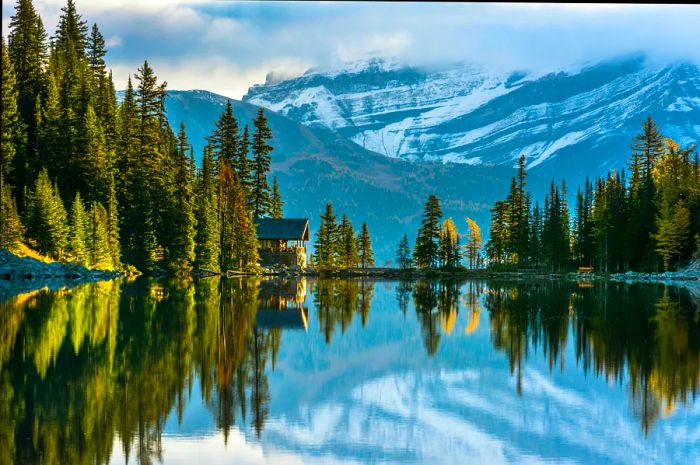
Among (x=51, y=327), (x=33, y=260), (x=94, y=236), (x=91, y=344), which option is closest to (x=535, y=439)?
(x=91, y=344)

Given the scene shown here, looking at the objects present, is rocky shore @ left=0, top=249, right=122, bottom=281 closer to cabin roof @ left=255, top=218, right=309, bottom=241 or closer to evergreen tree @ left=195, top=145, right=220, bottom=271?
evergreen tree @ left=195, top=145, right=220, bottom=271

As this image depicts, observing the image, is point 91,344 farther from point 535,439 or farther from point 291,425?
point 535,439

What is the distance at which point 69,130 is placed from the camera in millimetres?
70625

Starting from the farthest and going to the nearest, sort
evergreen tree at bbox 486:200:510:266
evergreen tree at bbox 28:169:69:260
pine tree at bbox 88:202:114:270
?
evergreen tree at bbox 486:200:510:266 → pine tree at bbox 88:202:114:270 → evergreen tree at bbox 28:169:69:260

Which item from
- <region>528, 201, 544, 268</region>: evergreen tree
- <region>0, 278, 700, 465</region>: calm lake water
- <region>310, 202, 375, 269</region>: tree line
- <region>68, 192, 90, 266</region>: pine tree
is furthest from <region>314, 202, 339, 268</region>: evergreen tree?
<region>0, 278, 700, 465</region>: calm lake water

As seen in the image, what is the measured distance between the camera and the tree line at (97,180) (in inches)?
2319

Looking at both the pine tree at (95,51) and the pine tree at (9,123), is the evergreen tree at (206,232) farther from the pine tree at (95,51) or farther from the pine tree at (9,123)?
the pine tree at (95,51)

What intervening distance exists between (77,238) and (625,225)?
5828cm

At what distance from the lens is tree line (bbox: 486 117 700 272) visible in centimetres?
8212

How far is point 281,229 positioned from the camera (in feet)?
303

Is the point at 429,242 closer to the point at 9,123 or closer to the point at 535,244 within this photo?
the point at 535,244

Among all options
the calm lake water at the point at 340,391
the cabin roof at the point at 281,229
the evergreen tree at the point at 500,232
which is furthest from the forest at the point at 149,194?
the calm lake water at the point at 340,391

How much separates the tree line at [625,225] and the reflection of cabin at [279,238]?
80.5 ft

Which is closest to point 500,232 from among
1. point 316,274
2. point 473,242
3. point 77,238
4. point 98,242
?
point 473,242
